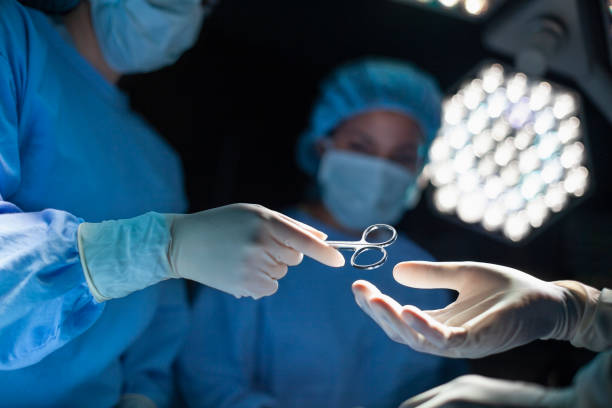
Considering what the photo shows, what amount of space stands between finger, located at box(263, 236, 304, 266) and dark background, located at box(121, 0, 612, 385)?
1.04m

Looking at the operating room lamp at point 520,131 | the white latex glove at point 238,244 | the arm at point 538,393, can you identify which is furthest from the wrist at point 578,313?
the operating room lamp at point 520,131

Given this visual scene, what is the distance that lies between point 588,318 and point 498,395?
28 centimetres

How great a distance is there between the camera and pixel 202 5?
1.39 metres

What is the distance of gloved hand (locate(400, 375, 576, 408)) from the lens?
27.6 inches

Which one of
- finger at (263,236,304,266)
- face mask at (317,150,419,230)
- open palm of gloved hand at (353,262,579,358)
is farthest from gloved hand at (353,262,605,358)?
face mask at (317,150,419,230)

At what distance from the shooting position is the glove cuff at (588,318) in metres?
0.85

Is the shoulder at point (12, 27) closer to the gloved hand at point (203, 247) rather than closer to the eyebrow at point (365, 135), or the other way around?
the gloved hand at point (203, 247)

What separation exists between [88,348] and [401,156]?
122cm

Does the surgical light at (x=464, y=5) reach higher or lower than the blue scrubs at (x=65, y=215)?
higher

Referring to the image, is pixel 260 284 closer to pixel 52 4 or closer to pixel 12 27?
pixel 12 27

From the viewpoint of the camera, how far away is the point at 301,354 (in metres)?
1.45

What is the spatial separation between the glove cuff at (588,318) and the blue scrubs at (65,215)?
2.94ft

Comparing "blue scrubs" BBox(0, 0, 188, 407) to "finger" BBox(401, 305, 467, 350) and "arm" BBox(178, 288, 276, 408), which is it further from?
"finger" BBox(401, 305, 467, 350)

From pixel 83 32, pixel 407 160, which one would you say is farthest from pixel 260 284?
pixel 407 160
